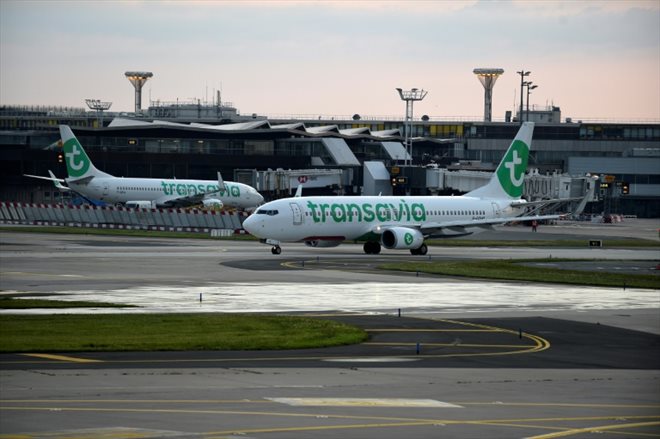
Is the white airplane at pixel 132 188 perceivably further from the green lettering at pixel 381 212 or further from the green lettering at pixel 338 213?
the green lettering at pixel 338 213

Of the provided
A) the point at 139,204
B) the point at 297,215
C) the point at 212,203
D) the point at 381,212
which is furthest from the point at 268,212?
the point at 139,204

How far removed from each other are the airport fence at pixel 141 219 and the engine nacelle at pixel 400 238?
28.2m

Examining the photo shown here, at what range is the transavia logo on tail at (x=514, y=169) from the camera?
95250 mm

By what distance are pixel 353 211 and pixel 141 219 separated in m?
36.6

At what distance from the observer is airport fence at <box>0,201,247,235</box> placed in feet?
360

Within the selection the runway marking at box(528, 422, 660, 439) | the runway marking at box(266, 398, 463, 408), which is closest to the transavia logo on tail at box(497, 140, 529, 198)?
the runway marking at box(266, 398, 463, 408)

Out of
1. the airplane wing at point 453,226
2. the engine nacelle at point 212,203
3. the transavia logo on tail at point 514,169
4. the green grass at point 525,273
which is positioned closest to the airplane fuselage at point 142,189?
the engine nacelle at point 212,203

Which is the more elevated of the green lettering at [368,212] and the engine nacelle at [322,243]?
the green lettering at [368,212]

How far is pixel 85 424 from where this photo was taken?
21.9 metres

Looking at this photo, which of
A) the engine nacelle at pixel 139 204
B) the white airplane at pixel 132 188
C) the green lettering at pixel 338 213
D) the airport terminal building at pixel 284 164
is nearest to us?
the green lettering at pixel 338 213

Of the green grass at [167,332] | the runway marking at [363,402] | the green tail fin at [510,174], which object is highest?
the green tail fin at [510,174]

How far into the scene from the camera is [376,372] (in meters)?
30.1

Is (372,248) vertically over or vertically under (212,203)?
under

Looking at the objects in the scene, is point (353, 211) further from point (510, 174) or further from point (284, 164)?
point (284, 164)
